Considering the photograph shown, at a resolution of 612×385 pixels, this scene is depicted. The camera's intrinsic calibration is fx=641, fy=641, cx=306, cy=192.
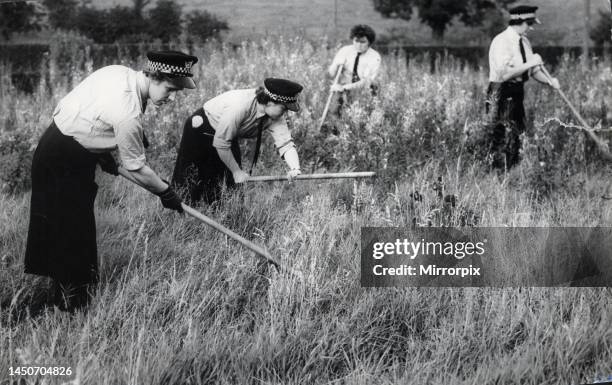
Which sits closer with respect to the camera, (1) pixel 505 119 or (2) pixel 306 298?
(2) pixel 306 298

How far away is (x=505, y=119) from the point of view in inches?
193

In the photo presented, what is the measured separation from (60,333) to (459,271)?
5.43ft

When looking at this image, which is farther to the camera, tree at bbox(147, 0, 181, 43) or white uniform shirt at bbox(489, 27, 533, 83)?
white uniform shirt at bbox(489, 27, 533, 83)

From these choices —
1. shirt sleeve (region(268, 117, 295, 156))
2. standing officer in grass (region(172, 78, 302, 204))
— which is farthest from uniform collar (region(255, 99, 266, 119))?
shirt sleeve (region(268, 117, 295, 156))

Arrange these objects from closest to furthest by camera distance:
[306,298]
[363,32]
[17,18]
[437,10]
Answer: [306,298]
[17,18]
[437,10]
[363,32]

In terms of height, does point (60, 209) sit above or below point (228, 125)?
below

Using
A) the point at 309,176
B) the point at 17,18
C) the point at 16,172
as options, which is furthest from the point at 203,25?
the point at 16,172

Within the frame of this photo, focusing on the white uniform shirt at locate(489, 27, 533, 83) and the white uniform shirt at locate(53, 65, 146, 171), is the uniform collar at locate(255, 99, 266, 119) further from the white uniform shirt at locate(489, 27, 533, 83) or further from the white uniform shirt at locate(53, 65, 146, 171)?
the white uniform shirt at locate(489, 27, 533, 83)

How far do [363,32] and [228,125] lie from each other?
2.73 m

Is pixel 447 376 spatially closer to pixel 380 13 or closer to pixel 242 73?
pixel 380 13

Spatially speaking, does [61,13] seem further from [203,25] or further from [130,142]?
[130,142]

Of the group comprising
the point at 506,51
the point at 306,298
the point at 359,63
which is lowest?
the point at 306,298

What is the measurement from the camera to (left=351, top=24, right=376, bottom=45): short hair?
587 cm

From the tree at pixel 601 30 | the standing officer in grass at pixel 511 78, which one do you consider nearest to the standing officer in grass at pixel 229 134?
the standing officer in grass at pixel 511 78
